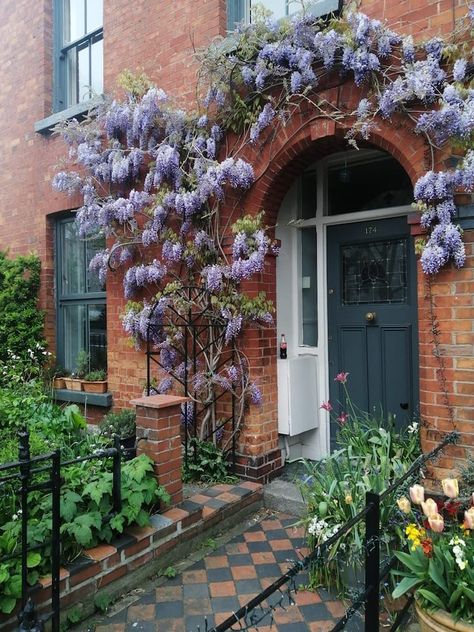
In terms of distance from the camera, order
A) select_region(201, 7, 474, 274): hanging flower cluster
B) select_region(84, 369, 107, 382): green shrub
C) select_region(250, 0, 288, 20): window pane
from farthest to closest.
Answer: select_region(84, 369, 107, 382): green shrub < select_region(250, 0, 288, 20): window pane < select_region(201, 7, 474, 274): hanging flower cluster

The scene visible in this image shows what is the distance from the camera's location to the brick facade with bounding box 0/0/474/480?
3293mm

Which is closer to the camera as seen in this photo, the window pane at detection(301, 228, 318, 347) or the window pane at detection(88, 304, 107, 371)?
the window pane at detection(301, 228, 318, 347)

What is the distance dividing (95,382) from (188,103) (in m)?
3.11

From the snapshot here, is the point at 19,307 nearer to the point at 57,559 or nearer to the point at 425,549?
the point at 57,559

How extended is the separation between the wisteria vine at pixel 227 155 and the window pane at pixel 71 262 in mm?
794

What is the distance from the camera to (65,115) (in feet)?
19.5

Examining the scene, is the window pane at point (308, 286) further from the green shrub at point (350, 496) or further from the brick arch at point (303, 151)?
the green shrub at point (350, 496)

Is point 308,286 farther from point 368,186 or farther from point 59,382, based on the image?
point 59,382

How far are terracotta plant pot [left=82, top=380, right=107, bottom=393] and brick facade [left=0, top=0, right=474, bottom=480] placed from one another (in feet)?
0.55

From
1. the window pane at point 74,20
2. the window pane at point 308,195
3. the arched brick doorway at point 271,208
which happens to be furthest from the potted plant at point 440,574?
the window pane at point 74,20

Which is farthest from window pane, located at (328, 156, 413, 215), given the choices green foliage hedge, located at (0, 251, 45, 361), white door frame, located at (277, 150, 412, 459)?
green foliage hedge, located at (0, 251, 45, 361)

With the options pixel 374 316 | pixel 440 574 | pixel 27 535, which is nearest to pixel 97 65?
pixel 374 316

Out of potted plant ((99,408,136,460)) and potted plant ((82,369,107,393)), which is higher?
potted plant ((82,369,107,393))

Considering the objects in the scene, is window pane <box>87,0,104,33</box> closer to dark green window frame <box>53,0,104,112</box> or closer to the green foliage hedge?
dark green window frame <box>53,0,104,112</box>
